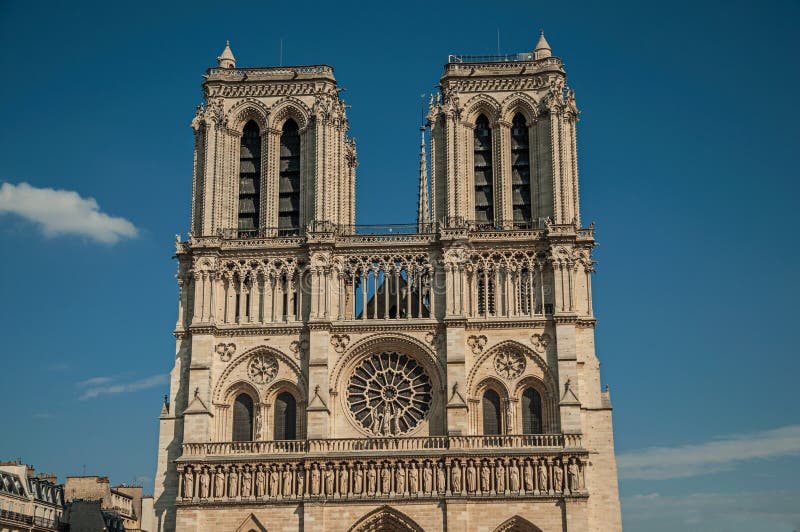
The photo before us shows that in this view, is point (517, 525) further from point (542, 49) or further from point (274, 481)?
point (542, 49)

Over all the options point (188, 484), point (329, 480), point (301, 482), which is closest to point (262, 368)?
point (301, 482)

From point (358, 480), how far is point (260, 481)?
4101mm

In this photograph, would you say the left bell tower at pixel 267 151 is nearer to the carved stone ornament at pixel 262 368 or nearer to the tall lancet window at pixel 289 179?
the tall lancet window at pixel 289 179

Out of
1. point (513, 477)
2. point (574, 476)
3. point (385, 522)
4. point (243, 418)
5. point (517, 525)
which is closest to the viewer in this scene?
point (517, 525)

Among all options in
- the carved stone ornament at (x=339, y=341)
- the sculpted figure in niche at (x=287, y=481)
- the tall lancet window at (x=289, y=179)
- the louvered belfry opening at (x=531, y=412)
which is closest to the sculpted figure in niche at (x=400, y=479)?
the sculpted figure in niche at (x=287, y=481)

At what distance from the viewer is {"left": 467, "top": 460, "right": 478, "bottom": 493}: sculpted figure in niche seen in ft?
151

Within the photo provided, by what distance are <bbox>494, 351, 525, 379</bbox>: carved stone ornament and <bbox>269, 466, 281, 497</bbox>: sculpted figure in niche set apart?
10325 mm

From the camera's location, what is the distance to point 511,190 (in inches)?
2024

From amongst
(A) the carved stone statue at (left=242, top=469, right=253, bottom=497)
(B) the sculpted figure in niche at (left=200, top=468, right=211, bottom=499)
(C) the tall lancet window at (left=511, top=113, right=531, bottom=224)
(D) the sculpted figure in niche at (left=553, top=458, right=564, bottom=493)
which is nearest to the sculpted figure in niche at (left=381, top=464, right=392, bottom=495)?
(A) the carved stone statue at (left=242, top=469, right=253, bottom=497)

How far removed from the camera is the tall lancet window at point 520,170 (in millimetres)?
51625

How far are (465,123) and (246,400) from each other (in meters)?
16.1

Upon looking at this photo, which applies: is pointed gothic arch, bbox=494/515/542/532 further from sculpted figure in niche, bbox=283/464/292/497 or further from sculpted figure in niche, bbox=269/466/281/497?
sculpted figure in niche, bbox=269/466/281/497

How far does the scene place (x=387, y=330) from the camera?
49.1 m

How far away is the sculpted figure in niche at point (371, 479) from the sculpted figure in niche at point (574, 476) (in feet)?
26.0
